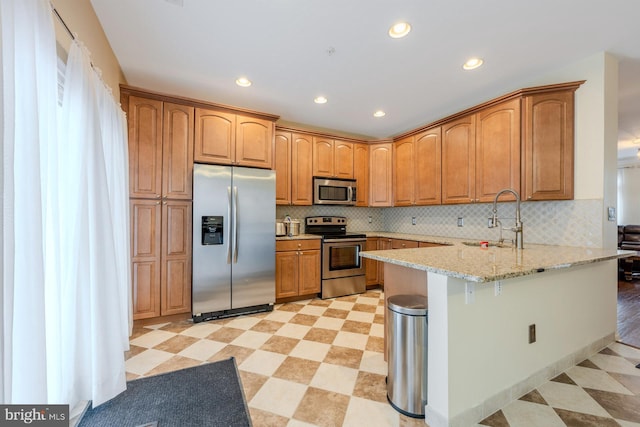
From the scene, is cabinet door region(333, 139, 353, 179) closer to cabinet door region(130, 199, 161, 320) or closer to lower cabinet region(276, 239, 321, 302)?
lower cabinet region(276, 239, 321, 302)

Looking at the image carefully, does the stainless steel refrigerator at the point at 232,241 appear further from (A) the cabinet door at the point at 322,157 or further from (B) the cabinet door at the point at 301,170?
(A) the cabinet door at the point at 322,157

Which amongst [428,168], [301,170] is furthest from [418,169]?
[301,170]

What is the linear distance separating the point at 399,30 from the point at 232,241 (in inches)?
103

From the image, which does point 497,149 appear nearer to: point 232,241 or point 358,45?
point 358,45

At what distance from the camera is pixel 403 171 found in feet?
13.6

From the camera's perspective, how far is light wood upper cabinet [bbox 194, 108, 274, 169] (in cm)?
304

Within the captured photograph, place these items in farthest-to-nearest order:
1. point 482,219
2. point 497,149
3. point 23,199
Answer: point 482,219, point 497,149, point 23,199

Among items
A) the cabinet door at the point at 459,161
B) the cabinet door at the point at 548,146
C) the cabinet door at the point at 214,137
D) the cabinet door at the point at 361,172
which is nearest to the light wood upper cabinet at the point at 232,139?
the cabinet door at the point at 214,137

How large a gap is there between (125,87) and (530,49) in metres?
3.85

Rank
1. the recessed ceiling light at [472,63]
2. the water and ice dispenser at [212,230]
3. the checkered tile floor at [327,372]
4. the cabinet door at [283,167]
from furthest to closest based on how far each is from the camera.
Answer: the cabinet door at [283,167] < the water and ice dispenser at [212,230] < the recessed ceiling light at [472,63] < the checkered tile floor at [327,372]

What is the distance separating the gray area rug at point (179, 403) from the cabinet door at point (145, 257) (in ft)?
3.35

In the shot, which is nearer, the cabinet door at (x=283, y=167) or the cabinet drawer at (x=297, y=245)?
the cabinet drawer at (x=297, y=245)

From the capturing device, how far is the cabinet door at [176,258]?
2850 mm

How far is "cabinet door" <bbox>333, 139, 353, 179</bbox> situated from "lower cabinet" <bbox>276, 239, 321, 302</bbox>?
1.24 meters
